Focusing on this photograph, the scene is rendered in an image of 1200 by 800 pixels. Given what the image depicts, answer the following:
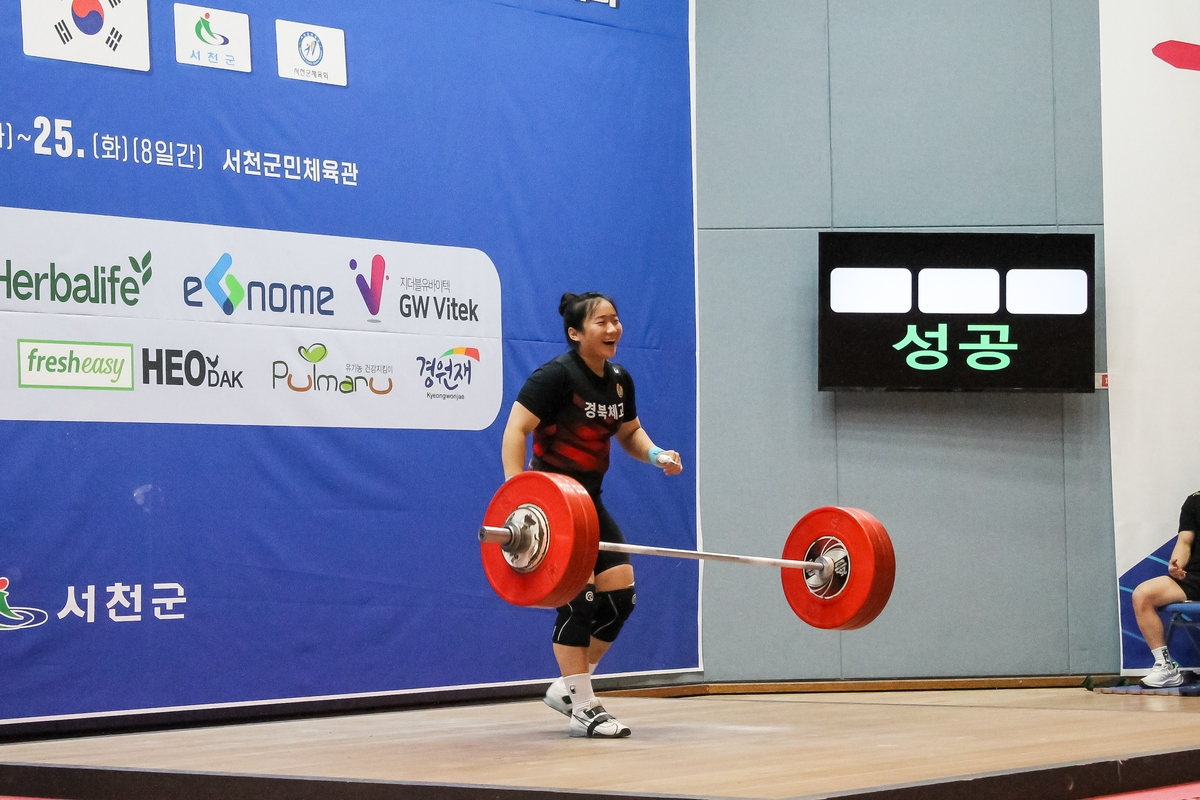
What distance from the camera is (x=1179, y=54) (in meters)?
5.47

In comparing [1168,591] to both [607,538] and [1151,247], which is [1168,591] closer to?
[1151,247]

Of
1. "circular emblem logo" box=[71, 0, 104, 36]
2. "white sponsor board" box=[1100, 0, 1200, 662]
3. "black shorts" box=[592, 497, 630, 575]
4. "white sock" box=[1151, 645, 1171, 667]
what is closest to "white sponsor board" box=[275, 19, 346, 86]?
"circular emblem logo" box=[71, 0, 104, 36]

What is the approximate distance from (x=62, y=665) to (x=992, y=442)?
3634 millimetres

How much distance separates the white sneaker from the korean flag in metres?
4.21

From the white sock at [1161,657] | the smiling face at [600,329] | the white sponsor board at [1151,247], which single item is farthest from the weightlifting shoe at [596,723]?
the white sponsor board at [1151,247]

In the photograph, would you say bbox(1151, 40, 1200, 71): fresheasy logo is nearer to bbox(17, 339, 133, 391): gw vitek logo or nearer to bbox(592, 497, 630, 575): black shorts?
bbox(592, 497, 630, 575): black shorts

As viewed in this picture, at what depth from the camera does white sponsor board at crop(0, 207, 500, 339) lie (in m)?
3.83

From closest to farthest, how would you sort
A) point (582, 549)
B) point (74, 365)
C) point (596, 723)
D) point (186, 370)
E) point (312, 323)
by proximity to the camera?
point (582, 549) → point (596, 723) → point (74, 365) → point (186, 370) → point (312, 323)

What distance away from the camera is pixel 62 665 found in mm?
3793

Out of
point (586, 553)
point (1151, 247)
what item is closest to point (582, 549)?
point (586, 553)

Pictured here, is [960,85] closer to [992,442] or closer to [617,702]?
[992,442]

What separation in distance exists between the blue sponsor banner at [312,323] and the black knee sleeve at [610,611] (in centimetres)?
116

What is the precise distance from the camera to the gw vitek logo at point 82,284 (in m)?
3.78

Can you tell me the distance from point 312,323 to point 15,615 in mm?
1285
